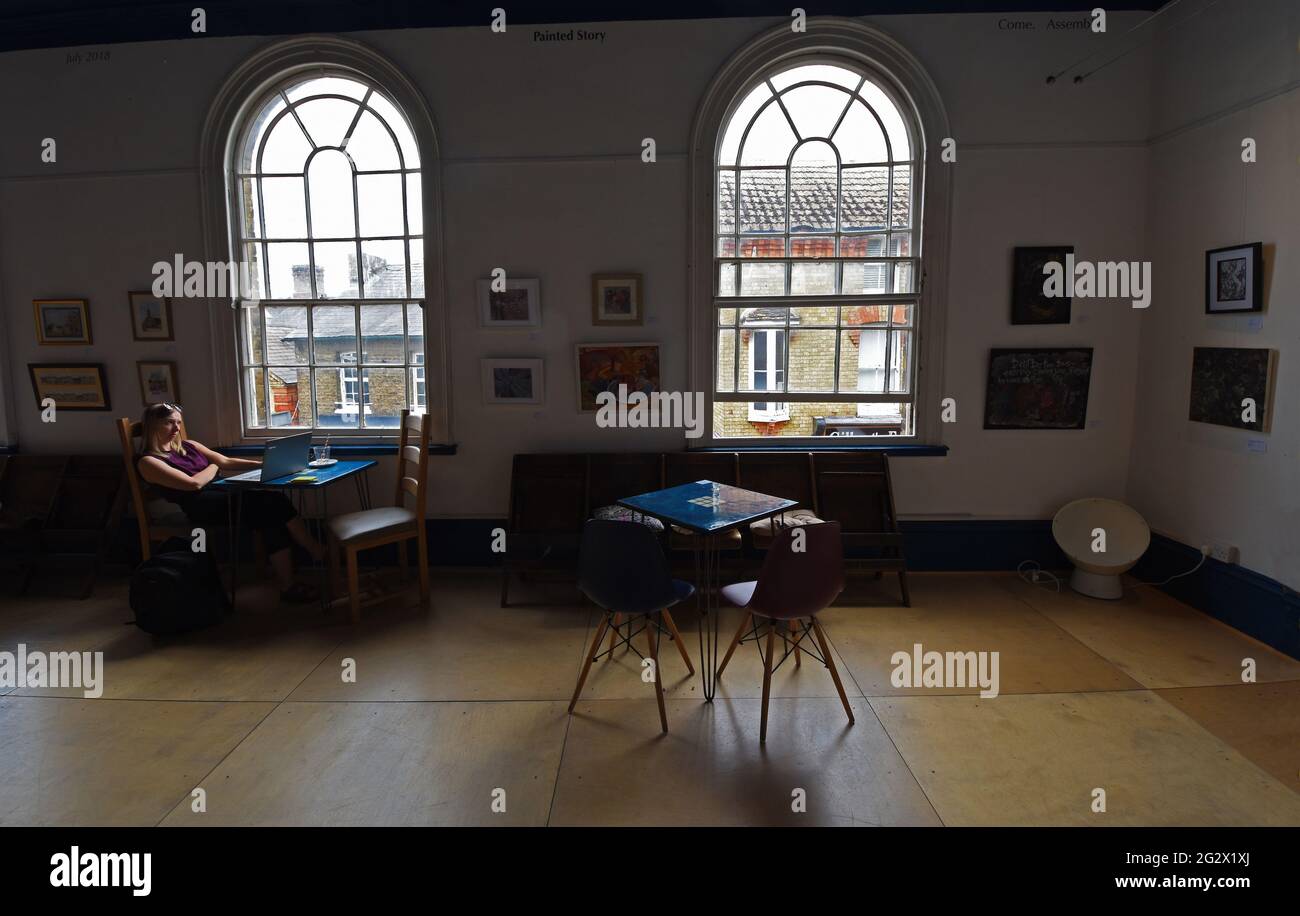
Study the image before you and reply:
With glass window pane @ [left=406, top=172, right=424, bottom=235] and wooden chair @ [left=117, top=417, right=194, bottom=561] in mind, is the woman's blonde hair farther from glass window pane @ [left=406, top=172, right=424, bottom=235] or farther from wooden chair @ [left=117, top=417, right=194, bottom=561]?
glass window pane @ [left=406, top=172, right=424, bottom=235]

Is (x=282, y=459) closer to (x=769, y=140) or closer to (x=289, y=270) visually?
(x=289, y=270)

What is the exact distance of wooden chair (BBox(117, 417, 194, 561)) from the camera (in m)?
4.71

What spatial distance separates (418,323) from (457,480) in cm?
124

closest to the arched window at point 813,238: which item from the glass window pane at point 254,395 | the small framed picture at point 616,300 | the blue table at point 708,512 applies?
the small framed picture at point 616,300

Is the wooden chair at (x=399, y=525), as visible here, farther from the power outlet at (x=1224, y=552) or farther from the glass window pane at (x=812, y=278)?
the power outlet at (x=1224, y=552)

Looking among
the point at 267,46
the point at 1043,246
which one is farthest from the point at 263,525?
the point at 1043,246

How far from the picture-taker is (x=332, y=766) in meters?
3.08

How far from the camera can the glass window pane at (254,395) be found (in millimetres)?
5730

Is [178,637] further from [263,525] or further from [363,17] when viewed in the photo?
[363,17]

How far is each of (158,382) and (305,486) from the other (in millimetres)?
2140

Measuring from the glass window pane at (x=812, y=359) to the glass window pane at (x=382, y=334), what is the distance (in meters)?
2.97

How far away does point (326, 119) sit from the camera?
18.2ft

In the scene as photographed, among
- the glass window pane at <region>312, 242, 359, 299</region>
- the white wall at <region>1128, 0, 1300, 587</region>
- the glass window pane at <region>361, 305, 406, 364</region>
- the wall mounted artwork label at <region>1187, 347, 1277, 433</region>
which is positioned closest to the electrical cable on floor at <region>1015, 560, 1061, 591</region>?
the white wall at <region>1128, 0, 1300, 587</region>

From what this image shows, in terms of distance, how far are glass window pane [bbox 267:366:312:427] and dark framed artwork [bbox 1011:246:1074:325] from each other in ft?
17.5
